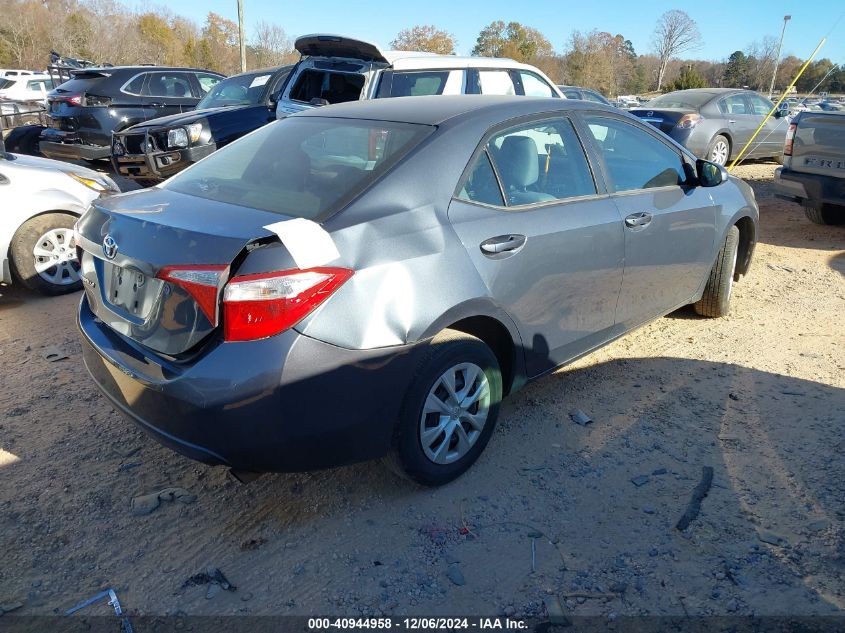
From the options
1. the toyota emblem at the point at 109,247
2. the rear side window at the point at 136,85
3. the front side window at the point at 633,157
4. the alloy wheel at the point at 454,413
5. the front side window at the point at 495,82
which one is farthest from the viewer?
the rear side window at the point at 136,85

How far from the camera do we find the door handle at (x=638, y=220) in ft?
12.5

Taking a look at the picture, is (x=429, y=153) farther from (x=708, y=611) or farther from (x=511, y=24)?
(x=511, y=24)

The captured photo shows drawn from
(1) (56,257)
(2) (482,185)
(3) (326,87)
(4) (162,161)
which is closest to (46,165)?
(1) (56,257)

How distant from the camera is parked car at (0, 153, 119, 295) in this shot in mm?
5613

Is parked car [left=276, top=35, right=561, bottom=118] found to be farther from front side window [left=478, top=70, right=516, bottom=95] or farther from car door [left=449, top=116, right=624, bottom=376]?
car door [left=449, top=116, right=624, bottom=376]

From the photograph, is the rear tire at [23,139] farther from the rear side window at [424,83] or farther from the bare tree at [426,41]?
the bare tree at [426,41]

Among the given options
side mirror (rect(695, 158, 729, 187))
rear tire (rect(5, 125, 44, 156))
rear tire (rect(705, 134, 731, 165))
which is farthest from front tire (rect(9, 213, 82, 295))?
rear tire (rect(705, 134, 731, 165))

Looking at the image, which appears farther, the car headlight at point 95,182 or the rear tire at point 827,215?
the rear tire at point 827,215

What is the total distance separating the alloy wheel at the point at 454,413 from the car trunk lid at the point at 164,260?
0.97 meters

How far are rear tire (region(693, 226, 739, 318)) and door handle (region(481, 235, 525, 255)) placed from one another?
2.34 metres

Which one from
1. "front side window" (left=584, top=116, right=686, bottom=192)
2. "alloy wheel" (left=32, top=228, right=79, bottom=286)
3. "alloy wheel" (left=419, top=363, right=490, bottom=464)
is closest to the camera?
"alloy wheel" (left=419, top=363, right=490, bottom=464)

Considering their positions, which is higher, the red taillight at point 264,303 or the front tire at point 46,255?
the red taillight at point 264,303

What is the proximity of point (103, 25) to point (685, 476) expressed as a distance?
5890cm

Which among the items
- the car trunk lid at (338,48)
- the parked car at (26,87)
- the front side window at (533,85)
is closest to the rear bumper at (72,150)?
the car trunk lid at (338,48)
